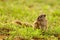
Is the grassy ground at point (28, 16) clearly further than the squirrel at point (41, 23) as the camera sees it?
No

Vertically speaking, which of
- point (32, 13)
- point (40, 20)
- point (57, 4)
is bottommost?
point (40, 20)

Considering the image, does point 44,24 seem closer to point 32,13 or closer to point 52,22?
point 52,22

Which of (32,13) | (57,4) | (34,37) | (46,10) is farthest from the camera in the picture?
(57,4)

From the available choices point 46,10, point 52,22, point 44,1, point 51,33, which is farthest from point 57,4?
point 51,33

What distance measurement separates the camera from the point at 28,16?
44.6 feet

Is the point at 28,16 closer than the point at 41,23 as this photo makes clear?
No

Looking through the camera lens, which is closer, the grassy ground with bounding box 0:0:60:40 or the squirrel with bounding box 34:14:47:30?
the grassy ground with bounding box 0:0:60:40

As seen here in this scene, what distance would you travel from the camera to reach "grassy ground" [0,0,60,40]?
9.97 metres

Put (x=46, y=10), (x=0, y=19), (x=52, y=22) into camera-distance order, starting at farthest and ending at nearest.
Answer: (x=46, y=10)
(x=52, y=22)
(x=0, y=19)

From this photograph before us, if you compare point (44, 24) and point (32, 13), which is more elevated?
point (32, 13)

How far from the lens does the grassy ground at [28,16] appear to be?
392 inches

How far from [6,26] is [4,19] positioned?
5.35 feet

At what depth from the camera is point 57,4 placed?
1833cm

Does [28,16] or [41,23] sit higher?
[28,16]
